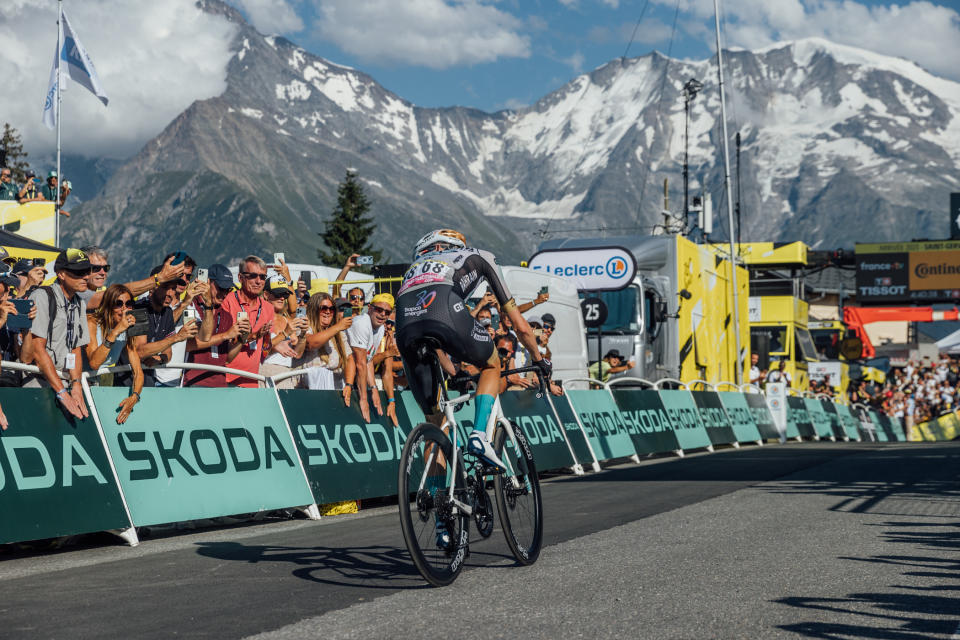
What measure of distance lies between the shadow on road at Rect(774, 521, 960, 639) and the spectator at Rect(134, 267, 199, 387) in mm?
4974

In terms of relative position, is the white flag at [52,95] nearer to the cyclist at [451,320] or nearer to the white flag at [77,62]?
the white flag at [77,62]

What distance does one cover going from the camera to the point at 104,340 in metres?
8.66

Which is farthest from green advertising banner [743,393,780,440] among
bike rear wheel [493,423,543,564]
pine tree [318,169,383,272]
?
pine tree [318,169,383,272]

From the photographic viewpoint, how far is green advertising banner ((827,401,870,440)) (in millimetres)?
35344

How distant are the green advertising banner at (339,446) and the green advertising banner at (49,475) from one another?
2.10 m

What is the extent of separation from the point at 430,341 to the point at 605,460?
34.3 feet

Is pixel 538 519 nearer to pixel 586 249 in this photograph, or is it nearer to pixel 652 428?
pixel 652 428

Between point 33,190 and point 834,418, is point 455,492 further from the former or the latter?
point 834,418

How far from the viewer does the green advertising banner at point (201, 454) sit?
322 inches

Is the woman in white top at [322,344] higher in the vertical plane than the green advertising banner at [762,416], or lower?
higher

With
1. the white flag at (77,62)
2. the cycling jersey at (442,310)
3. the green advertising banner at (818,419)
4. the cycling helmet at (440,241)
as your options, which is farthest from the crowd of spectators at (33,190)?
the green advertising banner at (818,419)

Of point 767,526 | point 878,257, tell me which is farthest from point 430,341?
point 878,257

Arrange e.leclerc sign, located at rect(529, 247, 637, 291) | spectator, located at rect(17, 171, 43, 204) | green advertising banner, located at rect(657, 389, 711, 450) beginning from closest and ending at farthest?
green advertising banner, located at rect(657, 389, 711, 450) < e.leclerc sign, located at rect(529, 247, 637, 291) < spectator, located at rect(17, 171, 43, 204)

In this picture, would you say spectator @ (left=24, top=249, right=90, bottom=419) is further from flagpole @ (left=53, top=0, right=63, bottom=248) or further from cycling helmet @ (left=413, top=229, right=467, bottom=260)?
flagpole @ (left=53, top=0, right=63, bottom=248)
